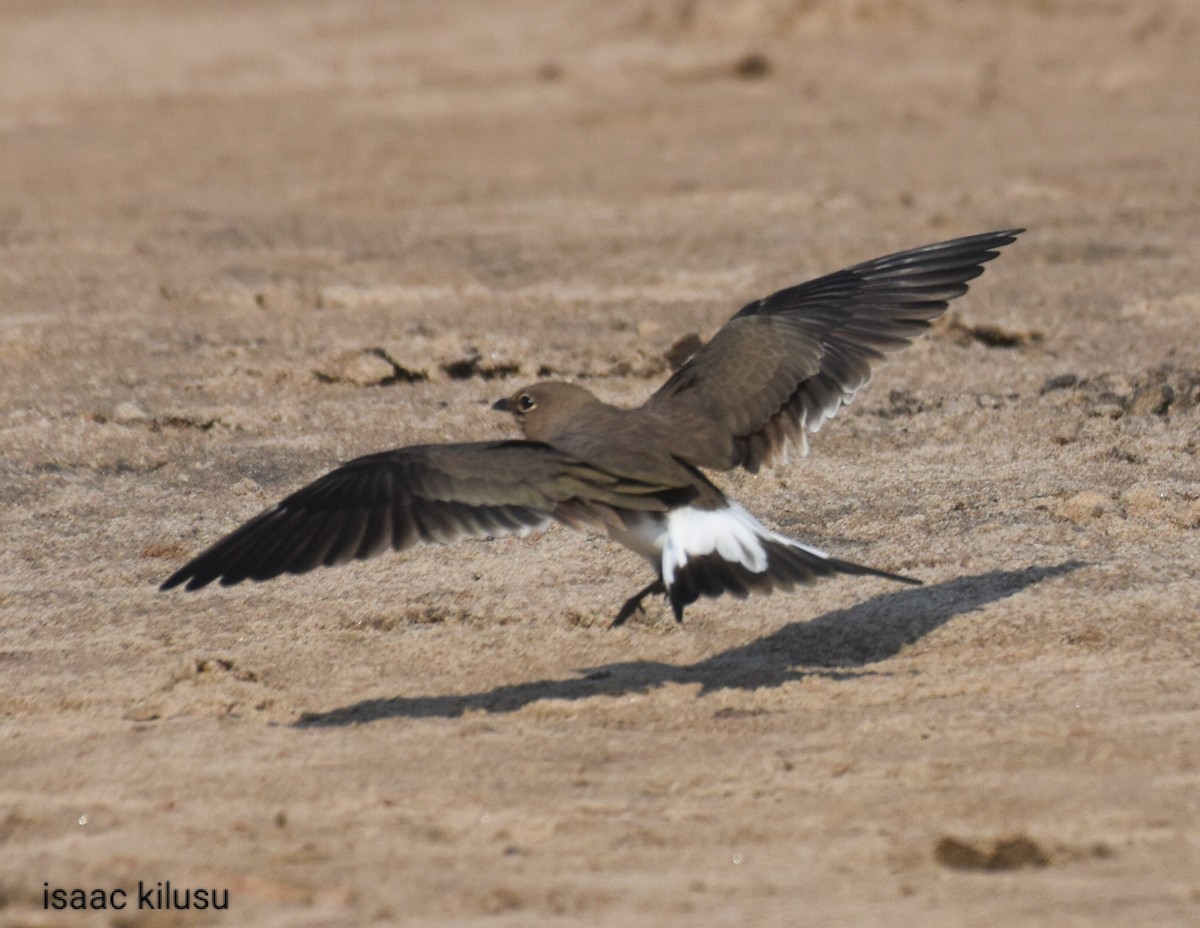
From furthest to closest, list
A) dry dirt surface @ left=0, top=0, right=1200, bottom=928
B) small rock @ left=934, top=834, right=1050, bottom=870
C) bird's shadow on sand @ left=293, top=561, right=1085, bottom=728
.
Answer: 1. bird's shadow on sand @ left=293, top=561, right=1085, bottom=728
2. dry dirt surface @ left=0, top=0, right=1200, bottom=928
3. small rock @ left=934, top=834, right=1050, bottom=870

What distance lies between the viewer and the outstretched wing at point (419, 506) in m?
4.53

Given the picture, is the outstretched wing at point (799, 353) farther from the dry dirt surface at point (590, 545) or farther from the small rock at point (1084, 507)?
the small rock at point (1084, 507)

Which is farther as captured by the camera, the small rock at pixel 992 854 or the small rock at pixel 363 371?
the small rock at pixel 363 371

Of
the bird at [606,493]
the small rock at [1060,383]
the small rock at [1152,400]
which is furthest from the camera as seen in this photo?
the small rock at [1060,383]

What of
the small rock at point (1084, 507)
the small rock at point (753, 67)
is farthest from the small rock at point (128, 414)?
the small rock at point (753, 67)

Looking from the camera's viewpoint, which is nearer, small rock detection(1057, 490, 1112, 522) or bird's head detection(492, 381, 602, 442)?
bird's head detection(492, 381, 602, 442)

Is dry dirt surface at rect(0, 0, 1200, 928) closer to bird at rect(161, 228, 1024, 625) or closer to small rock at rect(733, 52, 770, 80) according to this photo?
bird at rect(161, 228, 1024, 625)

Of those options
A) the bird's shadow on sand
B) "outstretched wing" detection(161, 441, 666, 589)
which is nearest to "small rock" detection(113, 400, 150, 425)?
"outstretched wing" detection(161, 441, 666, 589)

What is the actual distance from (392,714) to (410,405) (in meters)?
2.61

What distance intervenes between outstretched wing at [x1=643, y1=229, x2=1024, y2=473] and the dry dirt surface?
480mm

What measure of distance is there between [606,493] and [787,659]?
2.38 feet

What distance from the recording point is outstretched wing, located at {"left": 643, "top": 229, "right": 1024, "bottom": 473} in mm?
5281

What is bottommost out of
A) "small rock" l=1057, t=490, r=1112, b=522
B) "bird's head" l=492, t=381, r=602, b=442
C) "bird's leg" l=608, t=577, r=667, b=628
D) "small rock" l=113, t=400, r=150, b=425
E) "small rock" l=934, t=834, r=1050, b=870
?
"small rock" l=934, t=834, r=1050, b=870

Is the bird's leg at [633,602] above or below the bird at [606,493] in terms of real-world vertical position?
below
